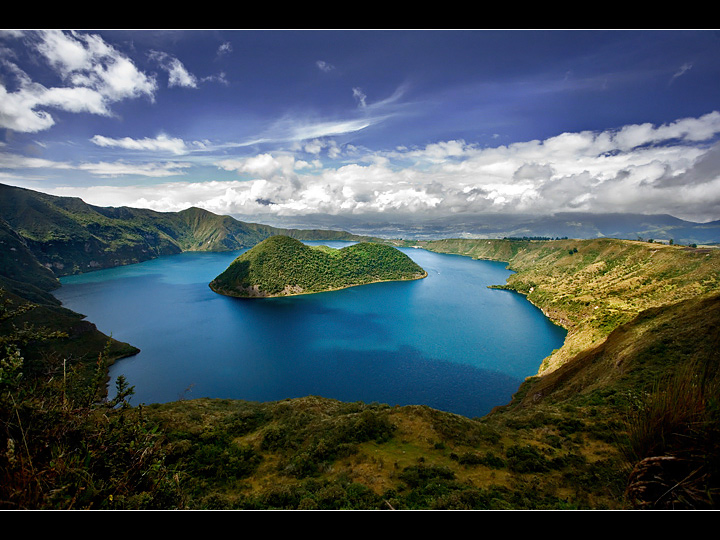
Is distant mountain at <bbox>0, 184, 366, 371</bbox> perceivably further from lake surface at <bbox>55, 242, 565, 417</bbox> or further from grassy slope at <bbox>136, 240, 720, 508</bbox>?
grassy slope at <bbox>136, 240, 720, 508</bbox>

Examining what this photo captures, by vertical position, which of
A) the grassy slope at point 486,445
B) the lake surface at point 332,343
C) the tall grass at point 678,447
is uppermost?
the tall grass at point 678,447

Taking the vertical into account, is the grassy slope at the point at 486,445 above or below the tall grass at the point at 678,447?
below

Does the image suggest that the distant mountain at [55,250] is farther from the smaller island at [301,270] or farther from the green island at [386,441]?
the smaller island at [301,270]

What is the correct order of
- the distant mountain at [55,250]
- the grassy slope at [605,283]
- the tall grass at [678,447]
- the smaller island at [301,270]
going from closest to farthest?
the tall grass at [678,447] < the grassy slope at [605,283] < the distant mountain at [55,250] < the smaller island at [301,270]

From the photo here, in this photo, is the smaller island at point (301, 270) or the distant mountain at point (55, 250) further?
the smaller island at point (301, 270)

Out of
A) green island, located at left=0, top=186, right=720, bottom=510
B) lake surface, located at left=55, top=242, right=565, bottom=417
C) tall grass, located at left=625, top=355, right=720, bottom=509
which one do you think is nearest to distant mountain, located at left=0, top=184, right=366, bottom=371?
green island, located at left=0, top=186, right=720, bottom=510

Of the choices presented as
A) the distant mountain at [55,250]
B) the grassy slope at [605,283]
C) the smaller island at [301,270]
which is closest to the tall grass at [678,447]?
the grassy slope at [605,283]
